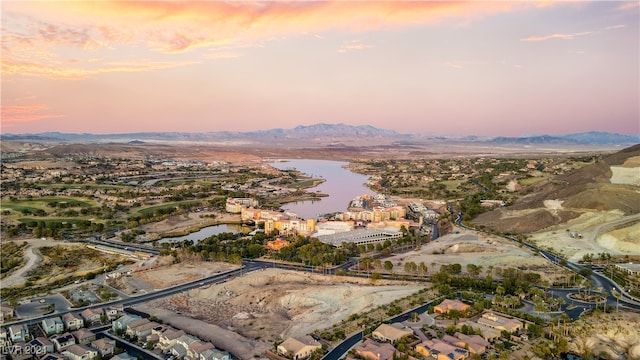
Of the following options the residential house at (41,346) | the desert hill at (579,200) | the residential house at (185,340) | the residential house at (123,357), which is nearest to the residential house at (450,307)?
the residential house at (185,340)

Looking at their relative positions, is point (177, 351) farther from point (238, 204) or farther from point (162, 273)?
point (238, 204)

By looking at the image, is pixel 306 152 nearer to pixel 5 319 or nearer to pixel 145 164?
pixel 145 164

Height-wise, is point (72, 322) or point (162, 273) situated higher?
point (72, 322)

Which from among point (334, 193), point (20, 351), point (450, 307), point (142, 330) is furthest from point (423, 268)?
point (334, 193)

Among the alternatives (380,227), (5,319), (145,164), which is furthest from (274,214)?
(145,164)

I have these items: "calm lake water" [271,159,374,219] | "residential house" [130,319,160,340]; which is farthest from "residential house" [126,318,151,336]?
"calm lake water" [271,159,374,219]
